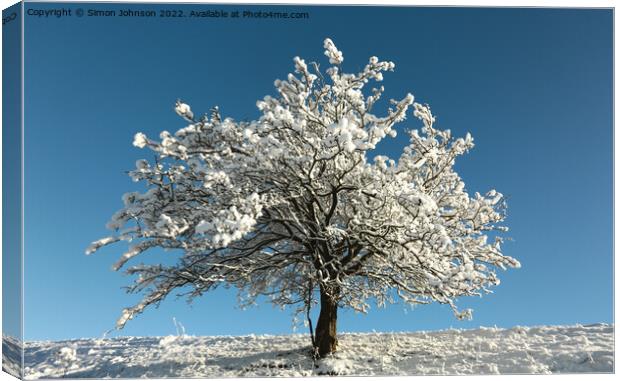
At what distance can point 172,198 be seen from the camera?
36.9ft

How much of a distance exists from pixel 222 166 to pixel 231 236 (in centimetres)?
247

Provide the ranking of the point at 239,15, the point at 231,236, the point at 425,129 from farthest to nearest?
the point at 425,129 < the point at 239,15 < the point at 231,236

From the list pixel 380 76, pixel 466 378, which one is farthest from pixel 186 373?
pixel 380 76

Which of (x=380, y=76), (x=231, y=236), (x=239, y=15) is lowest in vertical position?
(x=231, y=236)

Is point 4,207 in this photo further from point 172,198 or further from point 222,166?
point 222,166

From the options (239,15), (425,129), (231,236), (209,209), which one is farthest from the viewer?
(425,129)

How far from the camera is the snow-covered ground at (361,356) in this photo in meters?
11.3

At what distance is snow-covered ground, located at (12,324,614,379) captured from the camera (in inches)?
443

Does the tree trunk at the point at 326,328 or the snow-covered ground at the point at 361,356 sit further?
the tree trunk at the point at 326,328

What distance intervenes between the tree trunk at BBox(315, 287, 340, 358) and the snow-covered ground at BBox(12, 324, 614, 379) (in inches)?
11.9

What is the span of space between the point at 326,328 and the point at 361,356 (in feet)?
3.29

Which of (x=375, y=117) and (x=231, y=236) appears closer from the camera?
(x=231, y=236)

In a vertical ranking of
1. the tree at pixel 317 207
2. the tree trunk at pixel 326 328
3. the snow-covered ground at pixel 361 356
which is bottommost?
the snow-covered ground at pixel 361 356

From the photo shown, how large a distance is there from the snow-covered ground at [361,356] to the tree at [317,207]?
1.08 metres
